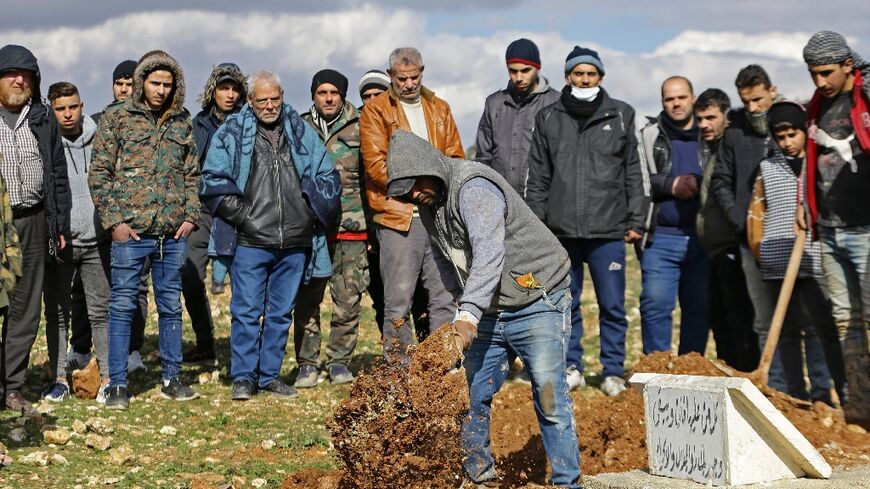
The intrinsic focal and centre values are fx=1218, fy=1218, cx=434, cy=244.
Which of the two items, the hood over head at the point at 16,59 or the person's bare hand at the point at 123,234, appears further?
the person's bare hand at the point at 123,234

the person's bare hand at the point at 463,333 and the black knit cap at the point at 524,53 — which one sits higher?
the black knit cap at the point at 524,53

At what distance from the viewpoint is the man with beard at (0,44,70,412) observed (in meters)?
8.88

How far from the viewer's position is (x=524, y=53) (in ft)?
33.8

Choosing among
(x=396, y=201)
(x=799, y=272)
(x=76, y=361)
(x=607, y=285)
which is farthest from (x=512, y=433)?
(x=76, y=361)

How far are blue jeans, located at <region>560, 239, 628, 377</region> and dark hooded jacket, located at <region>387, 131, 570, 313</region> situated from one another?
3.49 metres

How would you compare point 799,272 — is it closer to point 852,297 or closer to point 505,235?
point 852,297

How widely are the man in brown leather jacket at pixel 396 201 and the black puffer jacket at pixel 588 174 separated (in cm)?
75

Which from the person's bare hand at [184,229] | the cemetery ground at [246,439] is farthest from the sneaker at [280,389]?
the person's bare hand at [184,229]

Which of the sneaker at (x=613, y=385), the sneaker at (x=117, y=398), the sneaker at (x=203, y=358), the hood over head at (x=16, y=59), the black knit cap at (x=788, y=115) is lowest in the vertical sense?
the sneaker at (x=203, y=358)

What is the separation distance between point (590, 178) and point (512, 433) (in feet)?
7.67

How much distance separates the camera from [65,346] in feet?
32.7

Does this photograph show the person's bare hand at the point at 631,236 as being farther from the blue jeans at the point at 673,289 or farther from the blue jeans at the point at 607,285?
the blue jeans at the point at 673,289

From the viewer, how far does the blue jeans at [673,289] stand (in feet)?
33.7

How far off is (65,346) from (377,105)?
10.6 ft
